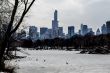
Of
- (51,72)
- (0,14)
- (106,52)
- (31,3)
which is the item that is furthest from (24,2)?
(106,52)

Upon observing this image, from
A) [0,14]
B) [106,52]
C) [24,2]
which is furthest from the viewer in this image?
[106,52]

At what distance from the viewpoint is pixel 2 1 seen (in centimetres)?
3122

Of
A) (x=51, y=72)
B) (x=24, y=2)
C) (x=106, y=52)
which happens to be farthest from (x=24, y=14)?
(x=106, y=52)

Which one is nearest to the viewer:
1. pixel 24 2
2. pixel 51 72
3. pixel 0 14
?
pixel 24 2

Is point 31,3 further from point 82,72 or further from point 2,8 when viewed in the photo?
point 82,72

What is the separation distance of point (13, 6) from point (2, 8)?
47.7 inches

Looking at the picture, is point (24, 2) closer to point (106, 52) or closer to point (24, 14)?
point (24, 14)

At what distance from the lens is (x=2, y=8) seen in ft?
105

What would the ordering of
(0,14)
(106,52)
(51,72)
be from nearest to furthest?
(0,14) < (51,72) < (106,52)

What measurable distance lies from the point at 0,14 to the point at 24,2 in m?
4.21

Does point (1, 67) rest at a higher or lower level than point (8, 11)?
lower

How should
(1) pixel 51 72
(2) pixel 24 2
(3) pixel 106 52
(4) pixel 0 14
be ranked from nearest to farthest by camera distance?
(2) pixel 24 2
(4) pixel 0 14
(1) pixel 51 72
(3) pixel 106 52

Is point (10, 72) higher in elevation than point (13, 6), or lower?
lower

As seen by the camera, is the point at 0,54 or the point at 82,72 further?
the point at 82,72
